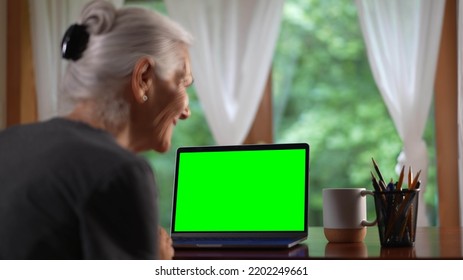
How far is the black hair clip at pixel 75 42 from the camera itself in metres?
0.81

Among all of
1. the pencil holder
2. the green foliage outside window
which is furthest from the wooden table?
the green foliage outside window

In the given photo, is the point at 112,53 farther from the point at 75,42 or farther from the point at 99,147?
the point at 99,147

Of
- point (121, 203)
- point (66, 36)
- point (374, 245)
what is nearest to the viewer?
point (121, 203)

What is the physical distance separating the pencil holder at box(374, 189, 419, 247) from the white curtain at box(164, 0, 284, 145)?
1.52 m

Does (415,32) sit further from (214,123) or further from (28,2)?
(28,2)

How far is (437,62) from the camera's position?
2623 millimetres

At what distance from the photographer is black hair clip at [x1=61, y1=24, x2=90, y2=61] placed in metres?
0.81

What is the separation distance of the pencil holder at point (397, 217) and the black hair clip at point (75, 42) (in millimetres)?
569

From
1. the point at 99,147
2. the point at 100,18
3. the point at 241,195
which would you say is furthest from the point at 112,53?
the point at 241,195

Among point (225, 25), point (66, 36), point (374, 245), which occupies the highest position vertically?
point (225, 25)

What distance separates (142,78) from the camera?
81cm
